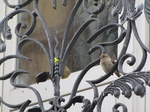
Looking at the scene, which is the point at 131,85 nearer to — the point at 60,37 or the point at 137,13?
the point at 137,13

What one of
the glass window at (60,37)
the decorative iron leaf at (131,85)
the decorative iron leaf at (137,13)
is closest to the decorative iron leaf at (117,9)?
the decorative iron leaf at (137,13)

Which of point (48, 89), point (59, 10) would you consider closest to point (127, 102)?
point (48, 89)

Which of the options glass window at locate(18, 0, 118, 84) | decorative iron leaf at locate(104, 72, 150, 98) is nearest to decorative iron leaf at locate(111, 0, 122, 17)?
decorative iron leaf at locate(104, 72, 150, 98)

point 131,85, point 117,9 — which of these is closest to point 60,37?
point 117,9

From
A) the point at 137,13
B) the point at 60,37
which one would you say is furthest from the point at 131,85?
the point at 60,37

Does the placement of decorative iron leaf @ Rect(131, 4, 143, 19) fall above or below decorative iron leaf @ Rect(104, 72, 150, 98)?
above

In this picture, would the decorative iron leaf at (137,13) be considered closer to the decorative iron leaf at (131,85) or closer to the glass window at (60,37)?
the decorative iron leaf at (131,85)

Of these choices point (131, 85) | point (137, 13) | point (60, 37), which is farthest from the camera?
point (60, 37)

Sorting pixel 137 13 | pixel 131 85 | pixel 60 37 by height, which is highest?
pixel 60 37

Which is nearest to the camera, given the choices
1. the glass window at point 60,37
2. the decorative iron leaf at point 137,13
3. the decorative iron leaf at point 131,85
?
the decorative iron leaf at point 131,85

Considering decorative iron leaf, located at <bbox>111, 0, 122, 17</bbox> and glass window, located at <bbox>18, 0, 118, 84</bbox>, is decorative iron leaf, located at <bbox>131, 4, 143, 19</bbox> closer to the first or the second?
decorative iron leaf, located at <bbox>111, 0, 122, 17</bbox>

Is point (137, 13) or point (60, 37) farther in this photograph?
point (60, 37)

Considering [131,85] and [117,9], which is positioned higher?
[117,9]

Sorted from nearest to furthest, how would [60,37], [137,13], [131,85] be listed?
[131,85] → [137,13] → [60,37]
